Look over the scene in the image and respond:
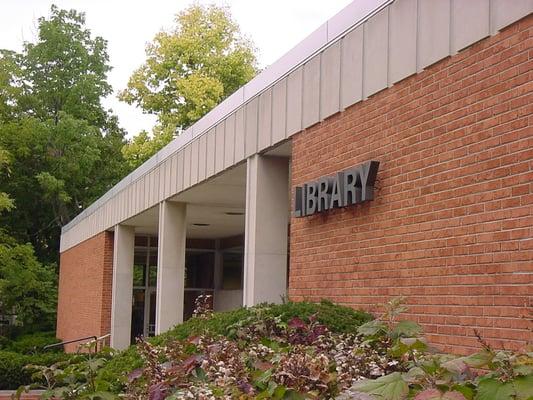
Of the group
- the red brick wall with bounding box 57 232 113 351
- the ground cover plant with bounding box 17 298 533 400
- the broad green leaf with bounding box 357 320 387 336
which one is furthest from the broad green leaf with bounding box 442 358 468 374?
the red brick wall with bounding box 57 232 113 351

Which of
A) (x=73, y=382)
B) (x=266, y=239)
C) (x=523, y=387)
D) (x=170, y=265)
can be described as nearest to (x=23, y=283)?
(x=170, y=265)

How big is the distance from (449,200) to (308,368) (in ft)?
11.2

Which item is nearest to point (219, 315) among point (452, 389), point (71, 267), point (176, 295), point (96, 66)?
point (452, 389)

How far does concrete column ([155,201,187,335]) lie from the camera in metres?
17.0

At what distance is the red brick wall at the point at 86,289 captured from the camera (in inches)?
931

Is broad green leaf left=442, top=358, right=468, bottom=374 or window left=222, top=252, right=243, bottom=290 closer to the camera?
broad green leaf left=442, top=358, right=468, bottom=374

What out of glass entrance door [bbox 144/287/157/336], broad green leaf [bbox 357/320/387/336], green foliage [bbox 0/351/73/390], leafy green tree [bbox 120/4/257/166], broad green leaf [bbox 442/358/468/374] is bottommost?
green foliage [bbox 0/351/73/390]

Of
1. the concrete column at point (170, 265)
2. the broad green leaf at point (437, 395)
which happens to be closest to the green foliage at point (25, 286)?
the concrete column at point (170, 265)

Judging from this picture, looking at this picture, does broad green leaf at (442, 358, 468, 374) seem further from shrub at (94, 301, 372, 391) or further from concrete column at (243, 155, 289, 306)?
concrete column at (243, 155, 289, 306)

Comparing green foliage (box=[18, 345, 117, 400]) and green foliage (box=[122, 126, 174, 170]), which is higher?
green foliage (box=[122, 126, 174, 170])

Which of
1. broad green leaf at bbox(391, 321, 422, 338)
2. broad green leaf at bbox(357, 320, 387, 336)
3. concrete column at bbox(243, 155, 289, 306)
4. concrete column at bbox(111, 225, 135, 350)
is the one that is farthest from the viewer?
concrete column at bbox(111, 225, 135, 350)

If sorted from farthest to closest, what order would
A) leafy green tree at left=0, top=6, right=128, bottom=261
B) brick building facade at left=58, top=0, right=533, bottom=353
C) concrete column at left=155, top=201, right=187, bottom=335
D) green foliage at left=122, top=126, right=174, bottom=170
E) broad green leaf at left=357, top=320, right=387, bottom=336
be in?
leafy green tree at left=0, top=6, right=128, bottom=261 → green foliage at left=122, top=126, right=174, bottom=170 → concrete column at left=155, top=201, right=187, bottom=335 → brick building facade at left=58, top=0, right=533, bottom=353 → broad green leaf at left=357, top=320, right=387, bottom=336

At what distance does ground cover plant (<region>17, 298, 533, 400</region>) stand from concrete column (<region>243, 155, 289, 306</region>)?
3316 mm

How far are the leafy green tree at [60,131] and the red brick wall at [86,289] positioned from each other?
29.4 feet
